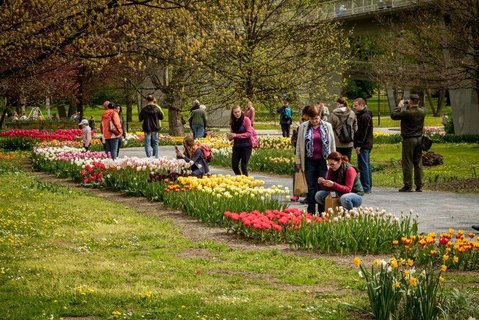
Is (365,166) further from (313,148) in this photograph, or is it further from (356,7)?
(356,7)

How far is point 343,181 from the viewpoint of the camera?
1167 centimetres

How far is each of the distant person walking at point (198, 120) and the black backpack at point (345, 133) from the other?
13154 mm

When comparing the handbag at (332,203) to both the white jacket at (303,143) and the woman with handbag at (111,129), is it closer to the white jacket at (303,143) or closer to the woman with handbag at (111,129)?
the white jacket at (303,143)

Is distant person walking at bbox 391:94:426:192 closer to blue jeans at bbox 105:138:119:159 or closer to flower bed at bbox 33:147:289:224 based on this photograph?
flower bed at bbox 33:147:289:224

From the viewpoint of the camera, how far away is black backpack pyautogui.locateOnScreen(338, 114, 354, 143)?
15.7m

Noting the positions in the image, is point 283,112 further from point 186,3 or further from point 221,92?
point 186,3

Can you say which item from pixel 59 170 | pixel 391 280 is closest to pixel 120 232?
pixel 391 280

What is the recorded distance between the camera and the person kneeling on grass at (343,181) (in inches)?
453

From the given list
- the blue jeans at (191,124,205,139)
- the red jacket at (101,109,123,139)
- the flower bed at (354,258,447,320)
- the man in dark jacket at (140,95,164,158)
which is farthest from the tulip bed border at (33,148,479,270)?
the blue jeans at (191,124,205,139)

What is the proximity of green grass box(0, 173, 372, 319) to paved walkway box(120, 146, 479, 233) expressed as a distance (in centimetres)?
334

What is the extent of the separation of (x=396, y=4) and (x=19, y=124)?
1863 centimetres

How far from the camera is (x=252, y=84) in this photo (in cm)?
2908

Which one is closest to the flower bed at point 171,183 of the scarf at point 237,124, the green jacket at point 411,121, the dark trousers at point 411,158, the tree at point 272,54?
the scarf at point 237,124

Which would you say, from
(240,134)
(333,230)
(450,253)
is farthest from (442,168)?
(450,253)
